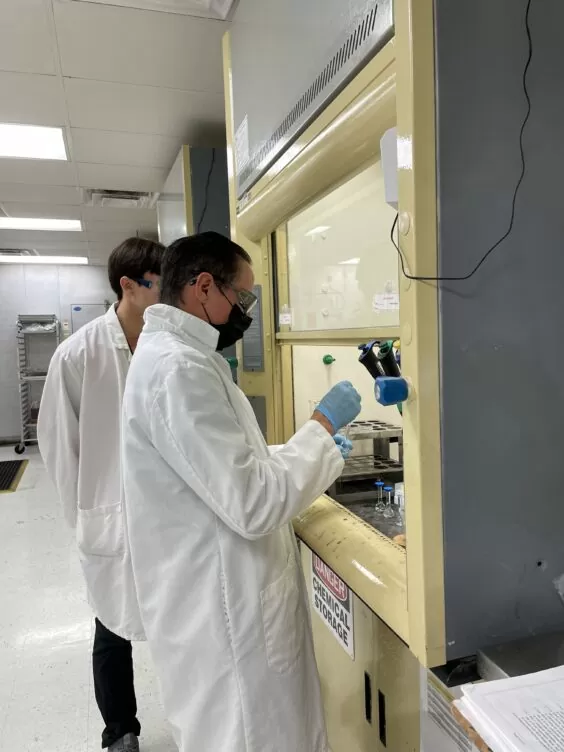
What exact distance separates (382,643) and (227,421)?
584 millimetres

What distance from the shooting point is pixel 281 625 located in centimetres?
103

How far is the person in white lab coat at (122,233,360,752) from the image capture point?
A: 0.95m

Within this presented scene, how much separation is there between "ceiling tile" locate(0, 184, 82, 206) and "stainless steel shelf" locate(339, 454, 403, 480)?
126 inches

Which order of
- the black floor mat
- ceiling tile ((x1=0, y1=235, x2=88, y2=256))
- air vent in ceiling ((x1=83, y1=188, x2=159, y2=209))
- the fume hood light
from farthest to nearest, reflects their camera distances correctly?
the fume hood light → ceiling tile ((x1=0, y1=235, x2=88, y2=256)) → the black floor mat → air vent in ceiling ((x1=83, y1=188, x2=159, y2=209))

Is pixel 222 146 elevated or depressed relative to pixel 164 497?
elevated

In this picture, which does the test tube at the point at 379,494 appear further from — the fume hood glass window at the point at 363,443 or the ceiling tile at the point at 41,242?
the ceiling tile at the point at 41,242

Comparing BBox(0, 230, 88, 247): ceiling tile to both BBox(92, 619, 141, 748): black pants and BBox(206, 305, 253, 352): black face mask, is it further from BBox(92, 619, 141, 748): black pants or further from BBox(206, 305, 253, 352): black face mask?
BBox(206, 305, 253, 352): black face mask

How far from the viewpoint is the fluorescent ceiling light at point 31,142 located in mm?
2800

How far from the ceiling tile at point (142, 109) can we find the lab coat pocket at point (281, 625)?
2.29 m

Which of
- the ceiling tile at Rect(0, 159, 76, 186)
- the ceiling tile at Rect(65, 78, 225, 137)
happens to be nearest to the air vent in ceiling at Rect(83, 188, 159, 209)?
the ceiling tile at Rect(0, 159, 76, 186)

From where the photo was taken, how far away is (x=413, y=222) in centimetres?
73

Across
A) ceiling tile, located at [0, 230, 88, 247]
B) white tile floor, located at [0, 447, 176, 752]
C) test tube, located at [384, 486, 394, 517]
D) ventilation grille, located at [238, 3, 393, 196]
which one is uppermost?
ceiling tile, located at [0, 230, 88, 247]

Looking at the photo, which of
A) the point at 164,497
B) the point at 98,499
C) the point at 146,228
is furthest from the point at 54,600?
the point at 146,228

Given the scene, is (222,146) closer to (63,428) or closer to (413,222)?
(63,428)
